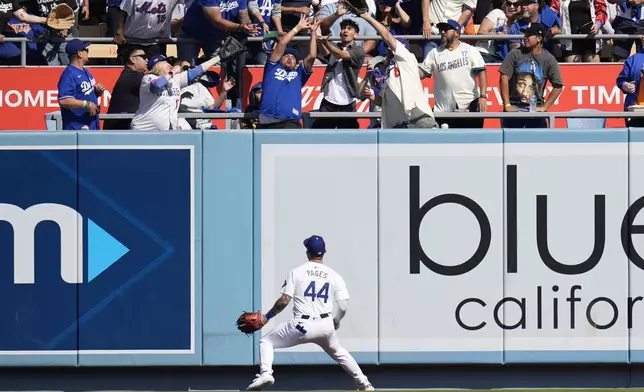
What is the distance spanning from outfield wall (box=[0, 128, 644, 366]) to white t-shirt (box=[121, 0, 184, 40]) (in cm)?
335

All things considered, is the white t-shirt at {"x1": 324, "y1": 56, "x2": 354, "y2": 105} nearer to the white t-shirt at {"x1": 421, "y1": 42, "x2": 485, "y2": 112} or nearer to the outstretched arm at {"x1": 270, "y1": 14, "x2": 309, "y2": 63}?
the outstretched arm at {"x1": 270, "y1": 14, "x2": 309, "y2": 63}

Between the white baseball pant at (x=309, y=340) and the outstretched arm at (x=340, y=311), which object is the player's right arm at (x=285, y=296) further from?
the outstretched arm at (x=340, y=311)

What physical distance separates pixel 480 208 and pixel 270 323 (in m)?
2.55

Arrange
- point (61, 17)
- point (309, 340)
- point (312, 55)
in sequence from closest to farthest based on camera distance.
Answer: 1. point (309, 340)
2. point (312, 55)
3. point (61, 17)

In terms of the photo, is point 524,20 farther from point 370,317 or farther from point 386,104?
point 370,317

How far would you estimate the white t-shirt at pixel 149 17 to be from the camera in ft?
56.5

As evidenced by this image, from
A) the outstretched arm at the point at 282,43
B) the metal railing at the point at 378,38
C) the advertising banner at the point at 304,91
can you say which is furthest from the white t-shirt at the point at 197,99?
the advertising banner at the point at 304,91

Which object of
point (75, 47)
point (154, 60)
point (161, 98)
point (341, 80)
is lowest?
point (161, 98)

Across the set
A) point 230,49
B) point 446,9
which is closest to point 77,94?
point 230,49

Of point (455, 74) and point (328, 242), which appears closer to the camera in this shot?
A: point (328, 242)

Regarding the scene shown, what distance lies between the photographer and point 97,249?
46.9 ft

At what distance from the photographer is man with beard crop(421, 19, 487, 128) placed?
1545 cm

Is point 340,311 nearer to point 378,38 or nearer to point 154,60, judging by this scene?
point 154,60

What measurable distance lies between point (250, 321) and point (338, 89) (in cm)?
334
